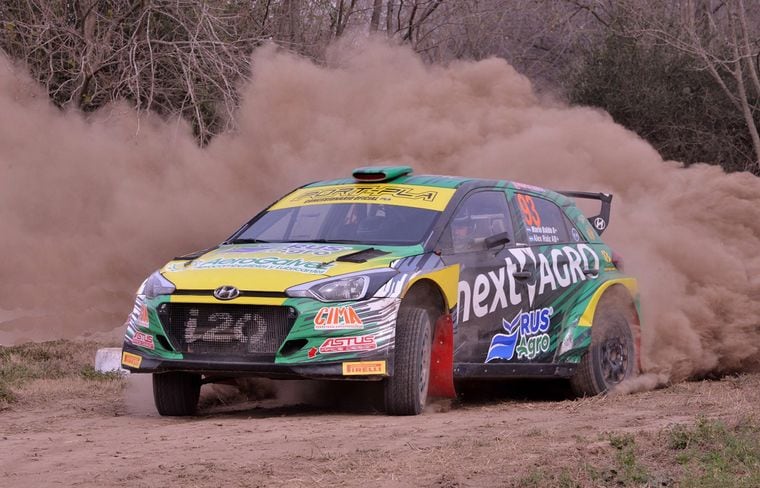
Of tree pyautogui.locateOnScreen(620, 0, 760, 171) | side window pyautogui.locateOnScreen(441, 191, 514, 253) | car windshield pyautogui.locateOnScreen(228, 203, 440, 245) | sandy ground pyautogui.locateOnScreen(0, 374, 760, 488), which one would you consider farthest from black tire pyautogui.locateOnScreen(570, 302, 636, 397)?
tree pyautogui.locateOnScreen(620, 0, 760, 171)

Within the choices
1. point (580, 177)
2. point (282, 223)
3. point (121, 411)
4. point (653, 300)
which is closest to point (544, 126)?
point (580, 177)

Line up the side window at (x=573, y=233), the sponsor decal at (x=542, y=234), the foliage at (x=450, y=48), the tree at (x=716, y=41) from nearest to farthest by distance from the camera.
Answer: the sponsor decal at (x=542, y=234) → the side window at (x=573, y=233) → the foliage at (x=450, y=48) → the tree at (x=716, y=41)

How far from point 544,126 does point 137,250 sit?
4.92 meters

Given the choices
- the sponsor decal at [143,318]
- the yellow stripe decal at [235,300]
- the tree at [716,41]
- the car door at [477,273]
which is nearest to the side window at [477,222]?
the car door at [477,273]

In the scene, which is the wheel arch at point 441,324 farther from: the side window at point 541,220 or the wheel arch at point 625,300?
the wheel arch at point 625,300

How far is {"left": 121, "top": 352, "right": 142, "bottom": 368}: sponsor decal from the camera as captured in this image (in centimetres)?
771

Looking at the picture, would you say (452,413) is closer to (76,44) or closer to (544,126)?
(544,126)

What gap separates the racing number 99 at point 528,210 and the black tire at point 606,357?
89cm

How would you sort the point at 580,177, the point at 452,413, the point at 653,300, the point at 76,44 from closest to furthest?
the point at 452,413
the point at 653,300
the point at 580,177
the point at 76,44

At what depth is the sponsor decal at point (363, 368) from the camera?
24.1 ft

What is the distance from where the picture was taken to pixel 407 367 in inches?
295

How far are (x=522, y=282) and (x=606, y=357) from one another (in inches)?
50.2

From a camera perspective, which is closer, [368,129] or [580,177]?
[580,177]

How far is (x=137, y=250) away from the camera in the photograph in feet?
46.9
